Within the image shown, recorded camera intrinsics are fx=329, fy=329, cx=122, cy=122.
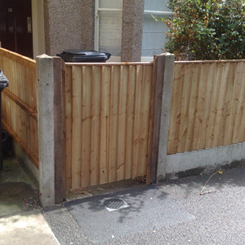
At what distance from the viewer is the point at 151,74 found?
4.42m

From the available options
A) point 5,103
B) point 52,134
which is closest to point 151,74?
point 52,134

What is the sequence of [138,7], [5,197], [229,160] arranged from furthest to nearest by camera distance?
[138,7] → [229,160] → [5,197]

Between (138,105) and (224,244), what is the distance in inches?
78.7

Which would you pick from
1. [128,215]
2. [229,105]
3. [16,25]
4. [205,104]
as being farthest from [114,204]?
[16,25]

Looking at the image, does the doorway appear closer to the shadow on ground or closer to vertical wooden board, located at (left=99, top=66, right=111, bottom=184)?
the shadow on ground

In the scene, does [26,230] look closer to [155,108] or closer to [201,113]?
[155,108]

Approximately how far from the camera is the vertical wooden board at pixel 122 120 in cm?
424

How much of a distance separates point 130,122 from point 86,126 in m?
0.63

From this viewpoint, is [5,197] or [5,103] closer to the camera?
[5,197]

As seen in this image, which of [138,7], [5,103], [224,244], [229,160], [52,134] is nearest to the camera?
[224,244]

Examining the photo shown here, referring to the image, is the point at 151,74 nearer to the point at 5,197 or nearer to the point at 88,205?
the point at 88,205

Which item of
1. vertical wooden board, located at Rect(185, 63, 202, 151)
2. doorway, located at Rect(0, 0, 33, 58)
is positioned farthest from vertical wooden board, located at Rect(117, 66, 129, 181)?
doorway, located at Rect(0, 0, 33, 58)

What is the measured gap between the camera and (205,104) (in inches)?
194

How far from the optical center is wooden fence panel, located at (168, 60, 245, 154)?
469cm
